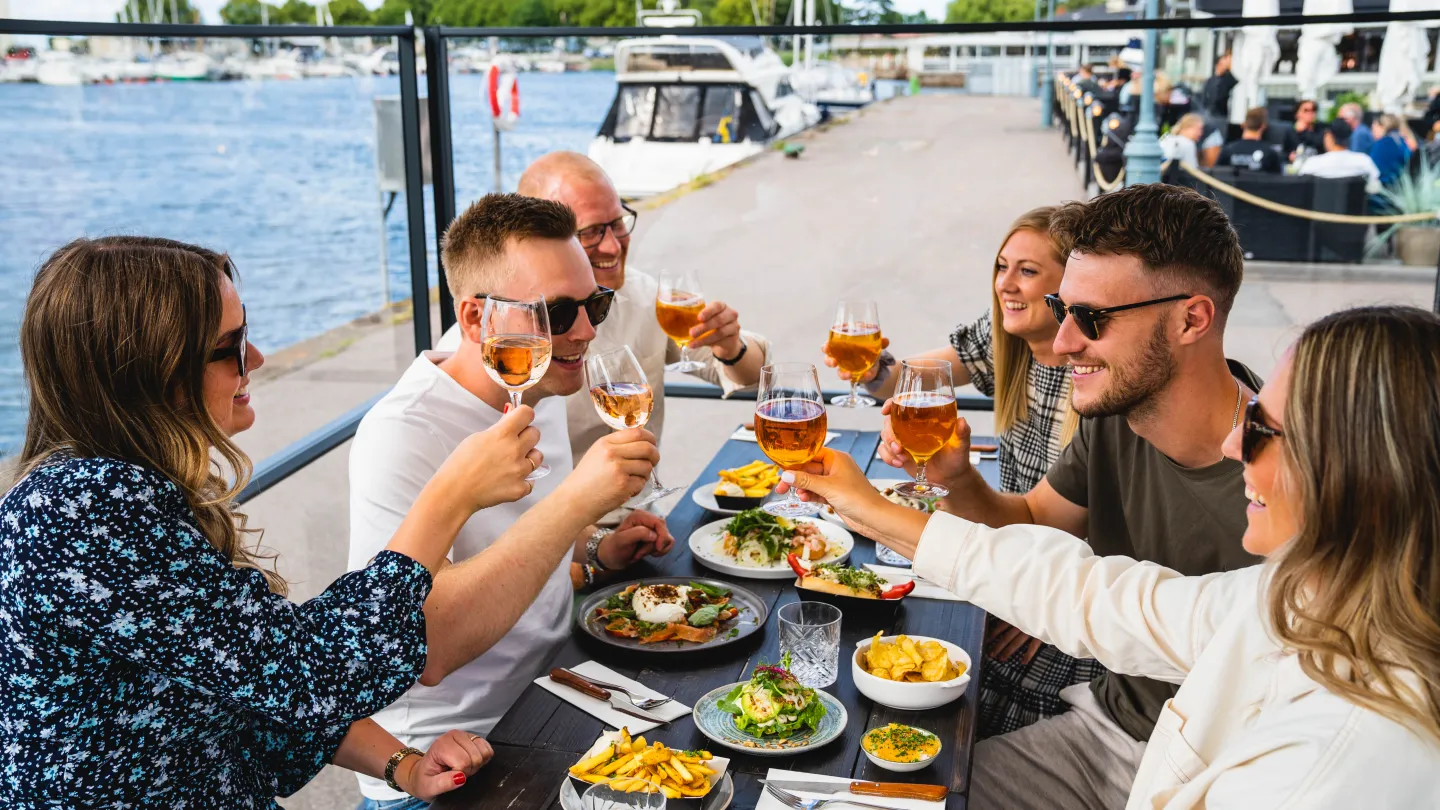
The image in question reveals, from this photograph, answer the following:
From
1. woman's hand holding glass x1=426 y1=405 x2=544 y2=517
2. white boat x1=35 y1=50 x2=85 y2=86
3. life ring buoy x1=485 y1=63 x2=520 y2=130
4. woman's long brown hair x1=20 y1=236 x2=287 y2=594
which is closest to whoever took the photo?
woman's long brown hair x1=20 y1=236 x2=287 y2=594

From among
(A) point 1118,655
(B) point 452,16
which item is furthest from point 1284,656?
(B) point 452,16

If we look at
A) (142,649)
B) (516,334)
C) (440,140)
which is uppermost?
(440,140)

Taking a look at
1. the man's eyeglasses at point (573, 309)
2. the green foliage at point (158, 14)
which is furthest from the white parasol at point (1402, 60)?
the green foliage at point (158, 14)

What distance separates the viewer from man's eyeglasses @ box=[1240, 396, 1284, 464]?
1344 millimetres

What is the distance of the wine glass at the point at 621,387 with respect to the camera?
6.14 ft

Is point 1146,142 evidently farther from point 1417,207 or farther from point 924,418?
point 924,418

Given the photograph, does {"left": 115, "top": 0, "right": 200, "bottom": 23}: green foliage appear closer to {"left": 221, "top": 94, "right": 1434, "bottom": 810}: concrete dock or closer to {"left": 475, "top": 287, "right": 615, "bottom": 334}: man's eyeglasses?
Result: {"left": 475, "top": 287, "right": 615, "bottom": 334}: man's eyeglasses

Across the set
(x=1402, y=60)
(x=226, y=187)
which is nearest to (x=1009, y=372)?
(x=1402, y=60)

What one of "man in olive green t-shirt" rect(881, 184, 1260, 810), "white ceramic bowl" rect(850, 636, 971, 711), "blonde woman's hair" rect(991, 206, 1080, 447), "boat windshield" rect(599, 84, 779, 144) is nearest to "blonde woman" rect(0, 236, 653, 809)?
"white ceramic bowl" rect(850, 636, 971, 711)

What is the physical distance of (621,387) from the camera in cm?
187

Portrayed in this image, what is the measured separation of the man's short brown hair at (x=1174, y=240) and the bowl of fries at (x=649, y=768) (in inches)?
46.2

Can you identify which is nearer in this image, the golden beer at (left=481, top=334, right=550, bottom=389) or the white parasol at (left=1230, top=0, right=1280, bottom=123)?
the golden beer at (left=481, top=334, right=550, bottom=389)

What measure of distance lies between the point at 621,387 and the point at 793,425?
286 millimetres

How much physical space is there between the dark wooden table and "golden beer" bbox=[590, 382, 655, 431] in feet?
1.35
